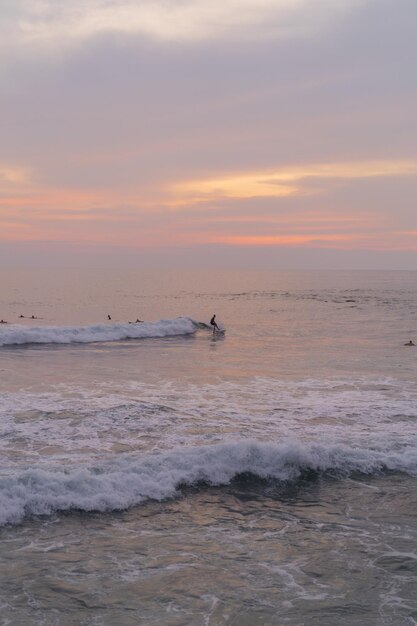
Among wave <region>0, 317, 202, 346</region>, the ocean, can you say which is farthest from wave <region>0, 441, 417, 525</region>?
wave <region>0, 317, 202, 346</region>

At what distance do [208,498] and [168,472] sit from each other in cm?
105

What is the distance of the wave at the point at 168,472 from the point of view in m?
9.83

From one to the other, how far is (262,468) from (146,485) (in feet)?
8.60

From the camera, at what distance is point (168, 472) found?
442 inches

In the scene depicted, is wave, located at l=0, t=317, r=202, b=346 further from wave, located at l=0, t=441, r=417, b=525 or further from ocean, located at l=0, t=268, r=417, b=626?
wave, located at l=0, t=441, r=417, b=525

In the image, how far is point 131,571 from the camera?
7730mm

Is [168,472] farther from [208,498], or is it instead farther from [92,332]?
[92,332]

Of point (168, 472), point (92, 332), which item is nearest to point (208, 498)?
point (168, 472)

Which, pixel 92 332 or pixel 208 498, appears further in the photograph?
pixel 92 332

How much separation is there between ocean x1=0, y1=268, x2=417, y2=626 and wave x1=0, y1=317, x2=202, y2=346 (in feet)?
38.6

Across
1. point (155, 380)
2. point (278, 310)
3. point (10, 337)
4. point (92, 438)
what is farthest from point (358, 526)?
point (278, 310)

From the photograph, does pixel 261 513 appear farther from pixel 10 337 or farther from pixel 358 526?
pixel 10 337

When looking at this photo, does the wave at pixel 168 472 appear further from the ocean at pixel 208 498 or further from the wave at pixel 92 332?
the wave at pixel 92 332

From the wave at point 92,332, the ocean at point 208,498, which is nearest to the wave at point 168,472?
the ocean at point 208,498
